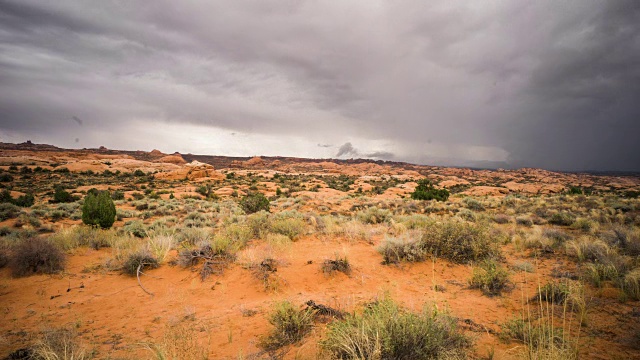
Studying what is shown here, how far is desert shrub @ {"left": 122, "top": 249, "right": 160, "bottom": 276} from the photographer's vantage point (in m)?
6.68

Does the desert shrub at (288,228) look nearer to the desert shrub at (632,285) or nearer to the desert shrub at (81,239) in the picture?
the desert shrub at (81,239)

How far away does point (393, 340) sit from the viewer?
2.93 metres

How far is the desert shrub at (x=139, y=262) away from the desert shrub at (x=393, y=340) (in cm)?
579

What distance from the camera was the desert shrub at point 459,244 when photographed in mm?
7227

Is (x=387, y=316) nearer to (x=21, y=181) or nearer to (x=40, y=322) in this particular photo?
(x=40, y=322)

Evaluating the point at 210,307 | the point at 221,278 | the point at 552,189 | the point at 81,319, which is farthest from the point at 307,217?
the point at 552,189

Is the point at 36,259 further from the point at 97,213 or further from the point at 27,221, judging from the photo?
the point at 27,221

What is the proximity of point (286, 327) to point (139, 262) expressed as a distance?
507 cm

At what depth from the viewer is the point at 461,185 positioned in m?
45.4

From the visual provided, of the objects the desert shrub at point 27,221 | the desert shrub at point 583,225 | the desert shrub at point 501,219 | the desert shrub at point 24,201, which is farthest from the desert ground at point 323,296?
the desert shrub at point 24,201

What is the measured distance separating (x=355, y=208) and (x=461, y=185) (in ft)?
112

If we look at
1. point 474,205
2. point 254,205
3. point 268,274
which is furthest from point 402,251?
point 474,205

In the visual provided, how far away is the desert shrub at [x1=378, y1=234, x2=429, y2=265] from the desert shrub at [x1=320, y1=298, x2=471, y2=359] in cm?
395

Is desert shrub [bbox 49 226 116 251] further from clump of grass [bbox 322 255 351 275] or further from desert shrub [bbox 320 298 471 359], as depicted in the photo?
desert shrub [bbox 320 298 471 359]
